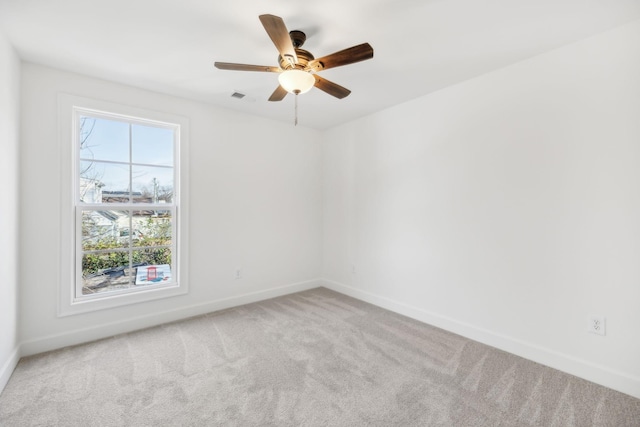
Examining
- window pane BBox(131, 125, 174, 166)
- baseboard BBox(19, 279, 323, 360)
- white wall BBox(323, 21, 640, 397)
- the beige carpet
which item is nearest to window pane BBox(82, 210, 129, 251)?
window pane BBox(131, 125, 174, 166)

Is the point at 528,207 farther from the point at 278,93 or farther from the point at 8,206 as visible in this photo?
the point at 8,206

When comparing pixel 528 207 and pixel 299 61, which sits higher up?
pixel 299 61

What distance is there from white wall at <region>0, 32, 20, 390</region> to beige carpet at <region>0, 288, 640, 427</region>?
0.81 ft

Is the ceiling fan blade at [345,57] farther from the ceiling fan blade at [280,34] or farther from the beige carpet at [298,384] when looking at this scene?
the beige carpet at [298,384]

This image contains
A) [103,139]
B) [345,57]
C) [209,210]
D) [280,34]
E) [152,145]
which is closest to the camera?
[280,34]

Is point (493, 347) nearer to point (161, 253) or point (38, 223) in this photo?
point (161, 253)

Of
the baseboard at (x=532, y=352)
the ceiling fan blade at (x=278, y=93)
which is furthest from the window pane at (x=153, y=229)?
the baseboard at (x=532, y=352)

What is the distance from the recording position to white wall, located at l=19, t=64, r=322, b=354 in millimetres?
2502

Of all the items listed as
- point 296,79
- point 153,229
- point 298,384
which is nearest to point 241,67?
point 296,79

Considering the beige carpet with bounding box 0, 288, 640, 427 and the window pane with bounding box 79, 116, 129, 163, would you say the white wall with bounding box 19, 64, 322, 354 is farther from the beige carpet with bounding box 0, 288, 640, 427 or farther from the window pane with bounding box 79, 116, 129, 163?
the beige carpet with bounding box 0, 288, 640, 427

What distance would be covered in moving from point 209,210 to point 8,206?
1643mm

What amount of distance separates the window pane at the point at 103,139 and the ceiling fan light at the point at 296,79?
6.63 feet

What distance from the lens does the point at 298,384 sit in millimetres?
2096

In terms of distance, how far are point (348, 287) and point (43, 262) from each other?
130 inches
